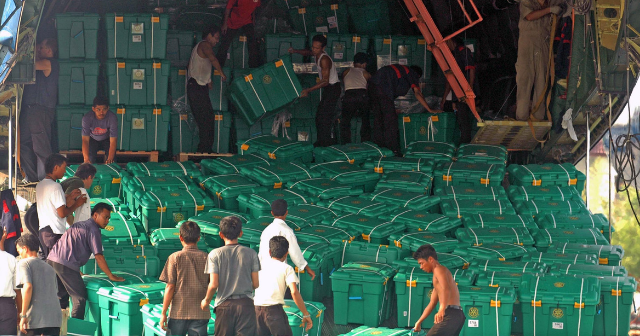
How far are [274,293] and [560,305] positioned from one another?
327cm

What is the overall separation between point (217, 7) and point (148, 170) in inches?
203

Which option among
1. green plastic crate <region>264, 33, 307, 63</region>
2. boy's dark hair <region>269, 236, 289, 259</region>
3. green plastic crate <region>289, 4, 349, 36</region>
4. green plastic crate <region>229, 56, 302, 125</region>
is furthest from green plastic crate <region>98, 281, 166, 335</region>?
green plastic crate <region>289, 4, 349, 36</region>

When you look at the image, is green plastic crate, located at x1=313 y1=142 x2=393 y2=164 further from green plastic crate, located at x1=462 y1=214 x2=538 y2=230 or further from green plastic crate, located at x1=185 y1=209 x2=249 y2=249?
green plastic crate, located at x1=185 y1=209 x2=249 y2=249

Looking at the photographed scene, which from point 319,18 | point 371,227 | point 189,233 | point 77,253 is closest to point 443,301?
point 189,233

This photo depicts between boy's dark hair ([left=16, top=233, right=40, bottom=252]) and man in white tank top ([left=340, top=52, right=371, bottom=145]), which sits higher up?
man in white tank top ([left=340, top=52, right=371, bottom=145])

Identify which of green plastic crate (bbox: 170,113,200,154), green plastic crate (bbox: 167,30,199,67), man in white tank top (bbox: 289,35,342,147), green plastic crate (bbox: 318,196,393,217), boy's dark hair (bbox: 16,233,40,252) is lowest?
boy's dark hair (bbox: 16,233,40,252)

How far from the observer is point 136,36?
15.6 meters

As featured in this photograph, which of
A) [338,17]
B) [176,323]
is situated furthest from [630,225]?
[176,323]

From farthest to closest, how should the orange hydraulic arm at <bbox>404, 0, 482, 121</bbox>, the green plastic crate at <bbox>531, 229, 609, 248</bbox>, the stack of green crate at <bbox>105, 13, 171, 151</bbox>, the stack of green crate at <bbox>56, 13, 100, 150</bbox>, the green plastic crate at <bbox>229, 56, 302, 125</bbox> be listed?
1. the green plastic crate at <bbox>229, 56, 302, 125</bbox>
2. the stack of green crate at <bbox>105, 13, 171, 151</bbox>
3. the stack of green crate at <bbox>56, 13, 100, 150</bbox>
4. the orange hydraulic arm at <bbox>404, 0, 482, 121</bbox>
5. the green plastic crate at <bbox>531, 229, 609, 248</bbox>

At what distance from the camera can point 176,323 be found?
852cm

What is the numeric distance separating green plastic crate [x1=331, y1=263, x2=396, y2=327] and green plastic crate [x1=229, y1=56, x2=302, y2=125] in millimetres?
5935

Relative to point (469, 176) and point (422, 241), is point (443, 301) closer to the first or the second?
point (422, 241)

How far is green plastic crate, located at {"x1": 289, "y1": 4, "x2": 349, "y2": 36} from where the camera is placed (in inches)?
692

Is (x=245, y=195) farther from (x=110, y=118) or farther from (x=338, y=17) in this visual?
(x=338, y=17)
